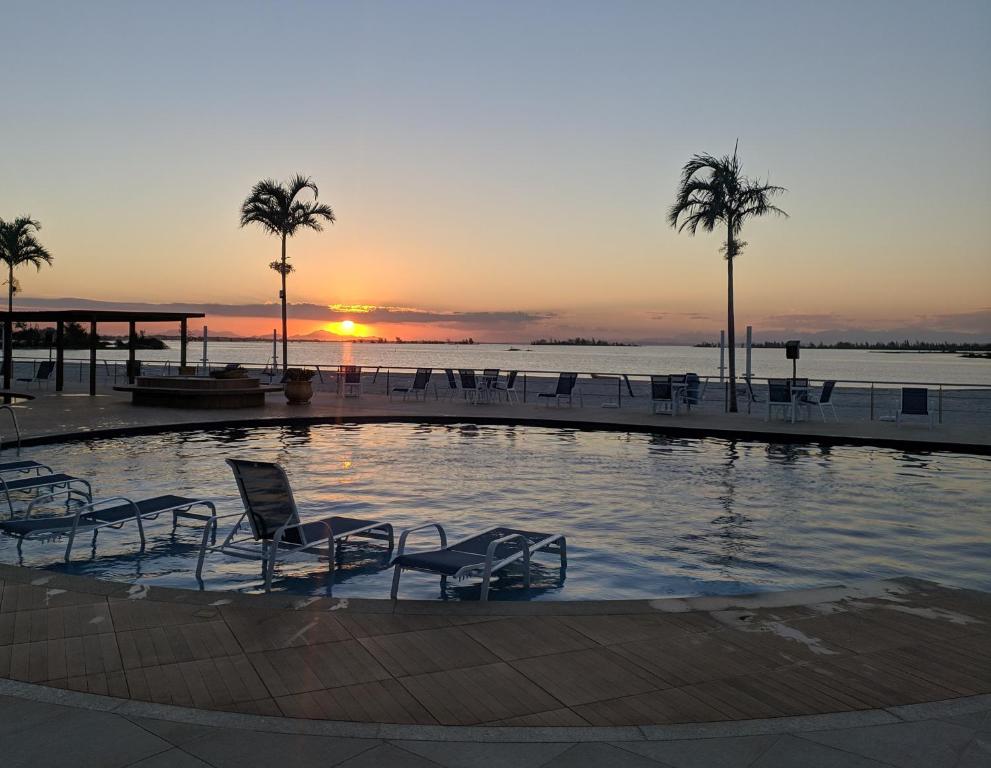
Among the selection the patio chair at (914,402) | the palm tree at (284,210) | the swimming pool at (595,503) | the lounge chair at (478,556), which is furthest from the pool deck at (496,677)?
the palm tree at (284,210)

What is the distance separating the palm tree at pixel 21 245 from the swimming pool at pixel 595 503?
25022 mm

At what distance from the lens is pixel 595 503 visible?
27.0 feet

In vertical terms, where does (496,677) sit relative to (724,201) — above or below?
below

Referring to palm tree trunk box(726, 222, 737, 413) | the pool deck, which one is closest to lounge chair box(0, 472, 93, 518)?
the pool deck

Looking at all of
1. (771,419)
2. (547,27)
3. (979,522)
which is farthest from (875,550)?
(547,27)

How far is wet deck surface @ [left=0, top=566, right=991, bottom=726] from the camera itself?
118 inches

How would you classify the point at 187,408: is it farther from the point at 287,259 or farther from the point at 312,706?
the point at 312,706

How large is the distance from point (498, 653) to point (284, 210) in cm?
2496

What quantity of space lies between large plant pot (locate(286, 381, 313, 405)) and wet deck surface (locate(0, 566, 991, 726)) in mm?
13320

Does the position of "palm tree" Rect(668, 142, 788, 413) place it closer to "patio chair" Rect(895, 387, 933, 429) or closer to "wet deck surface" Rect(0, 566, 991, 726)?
"patio chair" Rect(895, 387, 933, 429)

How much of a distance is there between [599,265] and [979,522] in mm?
33467

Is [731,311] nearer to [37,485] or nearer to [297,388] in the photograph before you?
[297,388]

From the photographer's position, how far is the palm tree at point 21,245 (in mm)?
32566

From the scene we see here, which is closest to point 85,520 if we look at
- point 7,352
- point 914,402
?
point 914,402
